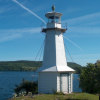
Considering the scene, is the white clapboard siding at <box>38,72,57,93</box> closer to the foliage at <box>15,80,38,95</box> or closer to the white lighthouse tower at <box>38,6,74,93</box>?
the white lighthouse tower at <box>38,6,74,93</box>

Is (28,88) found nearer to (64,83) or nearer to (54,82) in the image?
(54,82)

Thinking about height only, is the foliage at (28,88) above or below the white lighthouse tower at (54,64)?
below

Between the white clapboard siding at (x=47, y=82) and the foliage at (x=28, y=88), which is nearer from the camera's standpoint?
the white clapboard siding at (x=47, y=82)

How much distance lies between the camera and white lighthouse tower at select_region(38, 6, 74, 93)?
25.7m

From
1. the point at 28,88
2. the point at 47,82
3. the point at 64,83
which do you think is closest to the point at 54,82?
the point at 47,82

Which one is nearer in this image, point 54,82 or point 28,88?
point 54,82

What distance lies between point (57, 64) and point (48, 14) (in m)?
6.83

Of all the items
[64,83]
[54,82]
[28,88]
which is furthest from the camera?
[28,88]

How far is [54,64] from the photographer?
26.5m

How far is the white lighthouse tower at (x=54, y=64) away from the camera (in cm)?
2569

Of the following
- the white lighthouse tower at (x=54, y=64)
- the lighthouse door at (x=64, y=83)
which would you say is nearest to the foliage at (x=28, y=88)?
the white lighthouse tower at (x=54, y=64)

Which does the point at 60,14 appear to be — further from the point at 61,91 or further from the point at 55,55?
the point at 61,91

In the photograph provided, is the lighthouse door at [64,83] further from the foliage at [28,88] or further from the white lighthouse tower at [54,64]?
the foliage at [28,88]

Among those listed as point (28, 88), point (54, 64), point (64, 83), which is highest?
point (54, 64)
